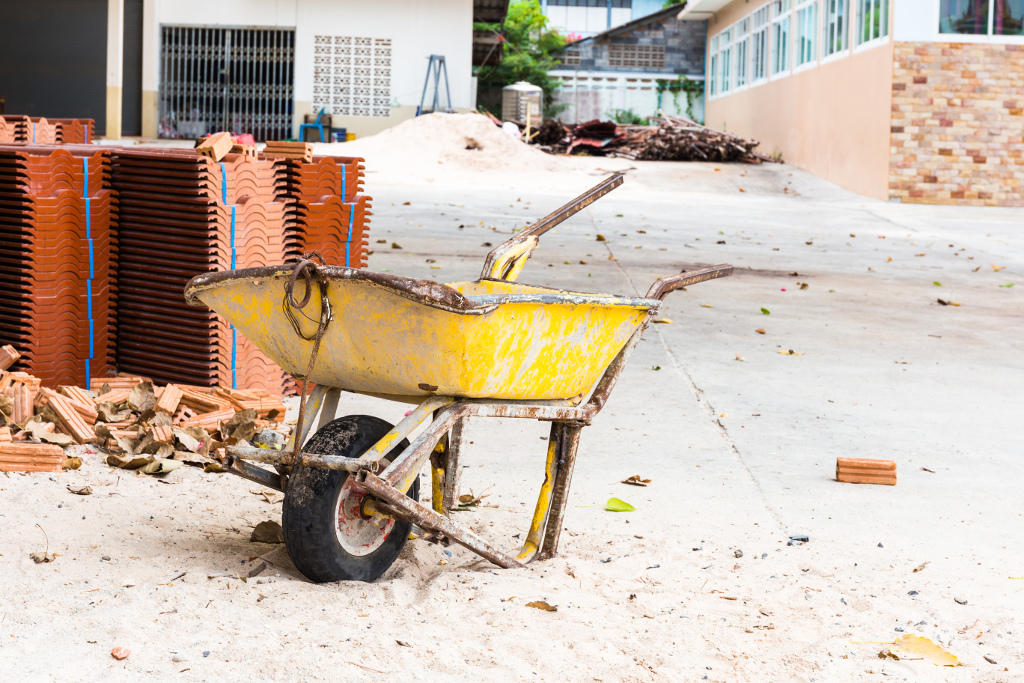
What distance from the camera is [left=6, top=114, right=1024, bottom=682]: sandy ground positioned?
2387 mm

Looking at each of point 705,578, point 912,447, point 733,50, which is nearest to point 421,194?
point 912,447

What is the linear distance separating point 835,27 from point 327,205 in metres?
18.3

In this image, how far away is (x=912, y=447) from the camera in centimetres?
441

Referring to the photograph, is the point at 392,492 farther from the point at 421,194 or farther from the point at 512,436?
the point at 421,194

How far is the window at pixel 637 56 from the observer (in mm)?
35062

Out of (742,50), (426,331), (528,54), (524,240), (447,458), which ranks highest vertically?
(528,54)

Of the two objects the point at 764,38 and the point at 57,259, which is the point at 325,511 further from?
the point at 764,38

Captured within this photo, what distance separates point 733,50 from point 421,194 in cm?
1759

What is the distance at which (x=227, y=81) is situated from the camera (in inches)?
1053

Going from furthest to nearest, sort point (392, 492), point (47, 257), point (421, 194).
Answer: point (421, 194) < point (47, 257) < point (392, 492)

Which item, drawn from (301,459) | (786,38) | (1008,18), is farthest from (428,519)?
(786,38)

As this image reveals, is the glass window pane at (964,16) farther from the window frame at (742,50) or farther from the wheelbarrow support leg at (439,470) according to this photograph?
the wheelbarrow support leg at (439,470)

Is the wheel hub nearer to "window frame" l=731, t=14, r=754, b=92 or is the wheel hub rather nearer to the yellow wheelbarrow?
the yellow wheelbarrow

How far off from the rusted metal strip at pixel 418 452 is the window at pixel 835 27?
777 inches
